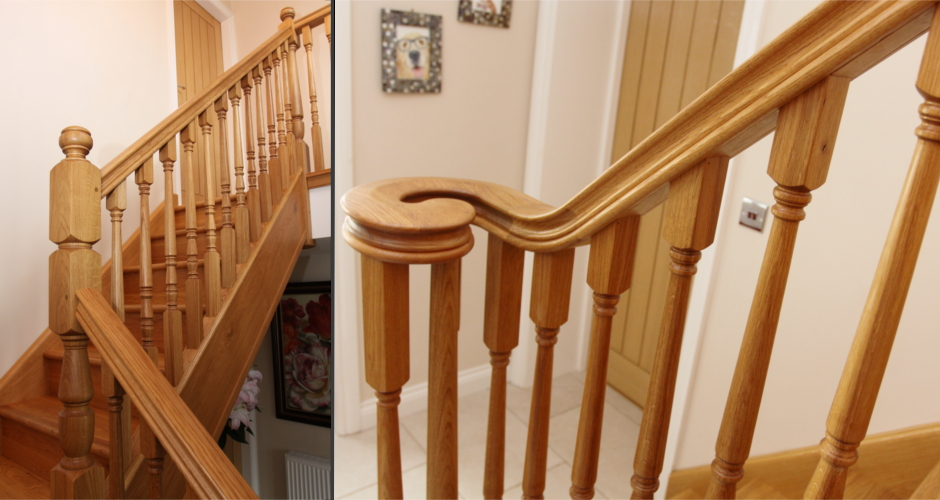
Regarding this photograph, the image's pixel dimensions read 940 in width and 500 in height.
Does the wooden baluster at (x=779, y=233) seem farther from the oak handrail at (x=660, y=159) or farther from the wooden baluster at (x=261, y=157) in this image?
the wooden baluster at (x=261, y=157)

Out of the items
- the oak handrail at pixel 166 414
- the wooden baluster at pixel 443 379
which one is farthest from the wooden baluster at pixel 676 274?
the oak handrail at pixel 166 414

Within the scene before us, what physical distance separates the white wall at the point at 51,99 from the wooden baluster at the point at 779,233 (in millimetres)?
889

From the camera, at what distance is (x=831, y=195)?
1349mm

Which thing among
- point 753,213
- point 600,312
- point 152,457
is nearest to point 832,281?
point 753,213

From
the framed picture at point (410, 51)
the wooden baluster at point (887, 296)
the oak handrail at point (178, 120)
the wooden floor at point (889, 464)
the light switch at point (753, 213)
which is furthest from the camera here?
the framed picture at point (410, 51)

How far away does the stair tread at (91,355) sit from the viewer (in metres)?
0.89

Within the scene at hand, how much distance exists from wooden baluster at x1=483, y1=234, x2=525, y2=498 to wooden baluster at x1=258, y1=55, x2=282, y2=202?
410 millimetres

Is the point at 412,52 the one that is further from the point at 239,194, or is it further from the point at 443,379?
the point at 443,379

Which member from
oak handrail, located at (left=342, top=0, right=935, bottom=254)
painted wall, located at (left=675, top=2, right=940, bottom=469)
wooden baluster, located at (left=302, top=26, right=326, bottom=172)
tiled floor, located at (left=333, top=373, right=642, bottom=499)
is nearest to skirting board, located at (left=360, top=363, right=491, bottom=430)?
tiled floor, located at (left=333, top=373, right=642, bottom=499)

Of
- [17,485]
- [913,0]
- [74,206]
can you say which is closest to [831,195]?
[913,0]

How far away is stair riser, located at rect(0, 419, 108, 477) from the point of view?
2.72 feet

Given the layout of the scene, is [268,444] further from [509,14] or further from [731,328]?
[509,14]

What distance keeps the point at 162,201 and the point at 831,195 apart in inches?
59.4

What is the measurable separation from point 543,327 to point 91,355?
89cm
